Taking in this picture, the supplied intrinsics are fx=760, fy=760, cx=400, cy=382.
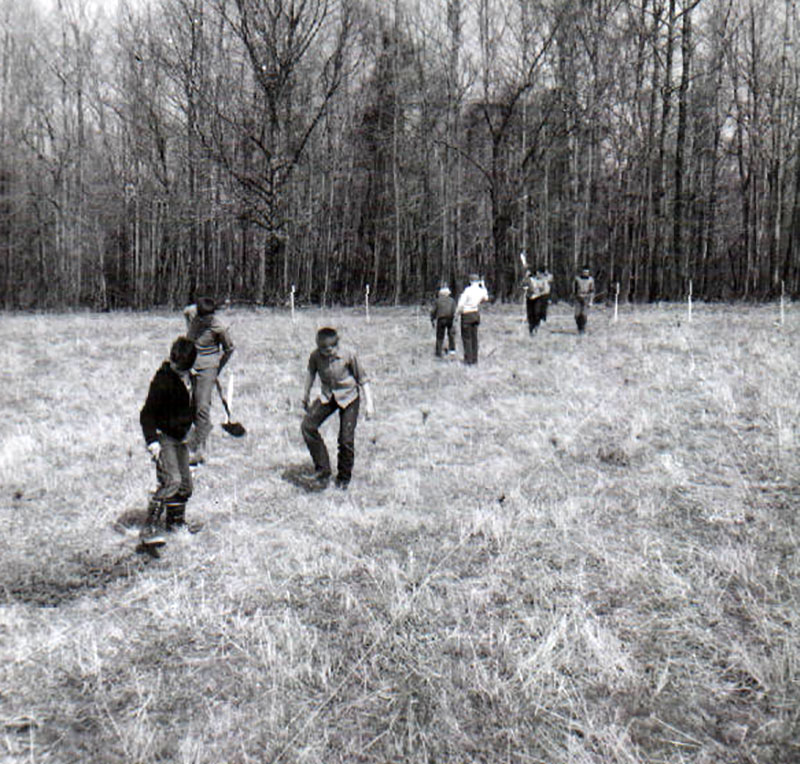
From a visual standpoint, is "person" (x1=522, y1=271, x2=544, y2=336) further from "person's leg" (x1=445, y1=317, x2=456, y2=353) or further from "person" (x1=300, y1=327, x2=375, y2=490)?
"person" (x1=300, y1=327, x2=375, y2=490)

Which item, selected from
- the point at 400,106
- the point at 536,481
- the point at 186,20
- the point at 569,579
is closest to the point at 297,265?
the point at 400,106

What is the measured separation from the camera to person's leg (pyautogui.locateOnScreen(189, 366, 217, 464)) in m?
8.46

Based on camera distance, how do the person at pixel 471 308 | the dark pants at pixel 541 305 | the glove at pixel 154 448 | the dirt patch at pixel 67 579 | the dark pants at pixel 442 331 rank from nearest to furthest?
1. the dirt patch at pixel 67 579
2. the glove at pixel 154 448
3. the person at pixel 471 308
4. the dark pants at pixel 442 331
5. the dark pants at pixel 541 305

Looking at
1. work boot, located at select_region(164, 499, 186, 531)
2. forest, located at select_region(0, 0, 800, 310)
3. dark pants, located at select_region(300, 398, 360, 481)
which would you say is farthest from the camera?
forest, located at select_region(0, 0, 800, 310)

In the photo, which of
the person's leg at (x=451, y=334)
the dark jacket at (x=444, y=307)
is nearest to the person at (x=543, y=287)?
the person's leg at (x=451, y=334)

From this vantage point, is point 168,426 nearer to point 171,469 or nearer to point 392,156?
point 171,469

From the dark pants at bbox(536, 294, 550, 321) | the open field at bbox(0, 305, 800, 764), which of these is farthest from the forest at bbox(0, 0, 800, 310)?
the open field at bbox(0, 305, 800, 764)

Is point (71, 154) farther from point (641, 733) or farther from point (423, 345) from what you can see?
point (641, 733)

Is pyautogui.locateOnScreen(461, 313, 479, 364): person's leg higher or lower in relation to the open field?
higher

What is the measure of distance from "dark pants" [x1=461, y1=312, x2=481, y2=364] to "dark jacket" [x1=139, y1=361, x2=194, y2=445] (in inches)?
366

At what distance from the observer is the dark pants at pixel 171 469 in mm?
5941

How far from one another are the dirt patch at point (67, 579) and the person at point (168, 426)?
272 millimetres

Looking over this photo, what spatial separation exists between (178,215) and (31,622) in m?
27.7

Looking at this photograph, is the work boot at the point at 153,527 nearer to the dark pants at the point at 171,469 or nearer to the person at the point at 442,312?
the dark pants at the point at 171,469
